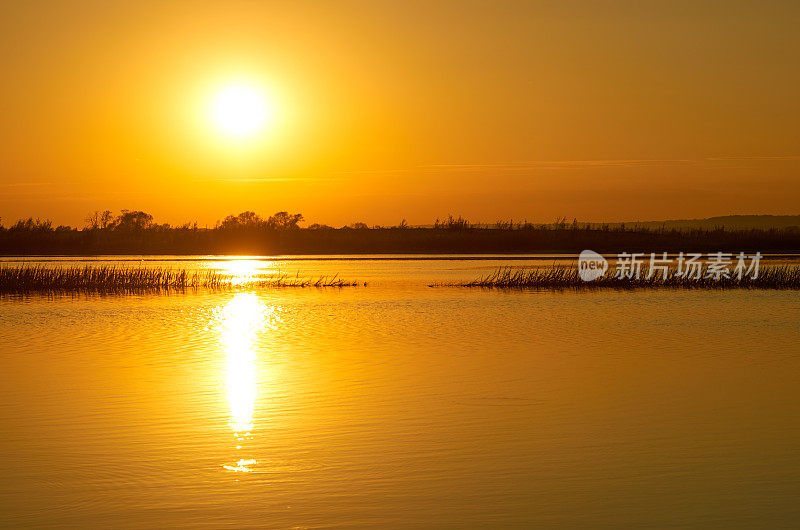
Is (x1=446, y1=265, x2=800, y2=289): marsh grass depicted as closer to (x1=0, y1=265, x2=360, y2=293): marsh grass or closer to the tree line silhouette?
(x1=0, y1=265, x2=360, y2=293): marsh grass

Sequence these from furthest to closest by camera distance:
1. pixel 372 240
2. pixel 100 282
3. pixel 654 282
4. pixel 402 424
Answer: pixel 372 240 → pixel 654 282 → pixel 100 282 → pixel 402 424

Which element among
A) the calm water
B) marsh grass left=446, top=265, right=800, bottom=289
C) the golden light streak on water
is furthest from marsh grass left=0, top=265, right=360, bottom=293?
the calm water

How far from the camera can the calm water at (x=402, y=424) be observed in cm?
774

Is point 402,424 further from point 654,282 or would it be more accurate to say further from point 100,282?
point 100,282

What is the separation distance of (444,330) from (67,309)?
41.5 feet

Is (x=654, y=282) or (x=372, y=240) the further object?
(x=372, y=240)

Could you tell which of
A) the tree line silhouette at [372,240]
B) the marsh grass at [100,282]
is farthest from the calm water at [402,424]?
the tree line silhouette at [372,240]

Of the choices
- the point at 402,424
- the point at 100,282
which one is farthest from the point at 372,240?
the point at 402,424

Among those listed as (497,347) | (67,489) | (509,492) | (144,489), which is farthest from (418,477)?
(497,347)

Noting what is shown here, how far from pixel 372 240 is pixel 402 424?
208 feet

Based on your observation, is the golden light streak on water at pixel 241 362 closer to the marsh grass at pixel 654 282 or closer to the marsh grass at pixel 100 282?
the marsh grass at pixel 100 282

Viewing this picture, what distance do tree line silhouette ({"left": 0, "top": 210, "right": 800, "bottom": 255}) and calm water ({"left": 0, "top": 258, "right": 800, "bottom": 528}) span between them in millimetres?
50891

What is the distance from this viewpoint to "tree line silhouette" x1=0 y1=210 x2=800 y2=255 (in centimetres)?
7081

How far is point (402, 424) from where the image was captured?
11.0 meters
